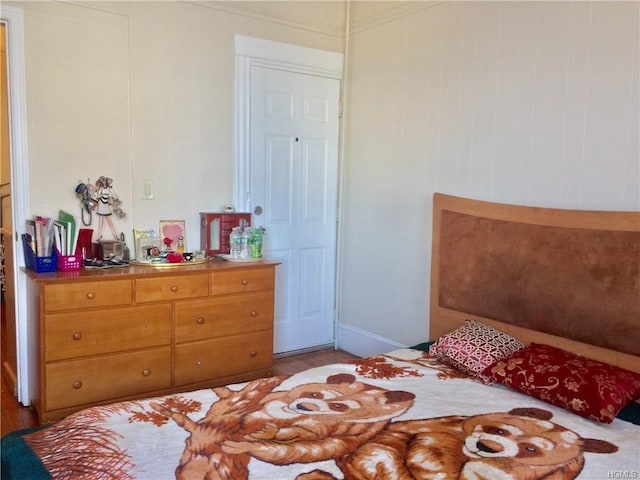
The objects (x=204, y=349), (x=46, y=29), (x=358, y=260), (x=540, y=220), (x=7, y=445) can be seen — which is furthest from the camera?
(x=358, y=260)

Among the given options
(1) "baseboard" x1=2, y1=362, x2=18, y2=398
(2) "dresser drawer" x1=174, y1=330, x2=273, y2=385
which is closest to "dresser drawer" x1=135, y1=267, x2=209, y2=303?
(2) "dresser drawer" x1=174, y1=330, x2=273, y2=385

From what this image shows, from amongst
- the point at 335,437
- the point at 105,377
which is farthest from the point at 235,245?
the point at 335,437

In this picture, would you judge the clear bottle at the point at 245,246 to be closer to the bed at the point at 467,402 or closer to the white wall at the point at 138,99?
the white wall at the point at 138,99

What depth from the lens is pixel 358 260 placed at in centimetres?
412

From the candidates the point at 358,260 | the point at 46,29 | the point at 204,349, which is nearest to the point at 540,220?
the point at 358,260

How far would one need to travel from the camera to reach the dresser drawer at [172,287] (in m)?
2.99

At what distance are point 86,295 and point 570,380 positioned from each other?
234cm

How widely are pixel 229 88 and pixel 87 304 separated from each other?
175 cm

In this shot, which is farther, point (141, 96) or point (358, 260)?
point (358, 260)

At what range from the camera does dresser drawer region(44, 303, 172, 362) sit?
9.03 ft

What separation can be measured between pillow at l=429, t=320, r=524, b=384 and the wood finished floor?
137 centimetres

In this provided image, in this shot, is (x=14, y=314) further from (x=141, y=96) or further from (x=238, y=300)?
(x=141, y=96)

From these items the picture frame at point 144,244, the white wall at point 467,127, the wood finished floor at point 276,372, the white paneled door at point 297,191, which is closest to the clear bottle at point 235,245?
the white paneled door at point 297,191

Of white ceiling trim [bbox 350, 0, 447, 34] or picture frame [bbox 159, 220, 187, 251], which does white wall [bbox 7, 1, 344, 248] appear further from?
white ceiling trim [bbox 350, 0, 447, 34]
